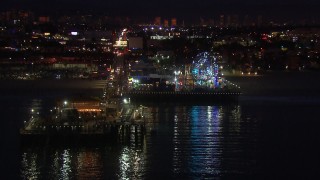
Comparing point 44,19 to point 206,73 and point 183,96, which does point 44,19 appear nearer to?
point 206,73

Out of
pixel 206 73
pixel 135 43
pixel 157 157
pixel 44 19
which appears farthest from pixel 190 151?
pixel 44 19

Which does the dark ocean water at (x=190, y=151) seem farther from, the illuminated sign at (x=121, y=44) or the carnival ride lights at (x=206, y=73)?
the illuminated sign at (x=121, y=44)

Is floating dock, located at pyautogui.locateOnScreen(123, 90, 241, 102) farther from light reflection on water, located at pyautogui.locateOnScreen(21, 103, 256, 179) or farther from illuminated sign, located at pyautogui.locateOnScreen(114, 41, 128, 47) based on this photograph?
illuminated sign, located at pyautogui.locateOnScreen(114, 41, 128, 47)

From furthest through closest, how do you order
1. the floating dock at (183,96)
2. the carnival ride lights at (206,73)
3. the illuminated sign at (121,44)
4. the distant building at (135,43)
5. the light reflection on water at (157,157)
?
the illuminated sign at (121,44), the distant building at (135,43), the carnival ride lights at (206,73), the floating dock at (183,96), the light reflection on water at (157,157)

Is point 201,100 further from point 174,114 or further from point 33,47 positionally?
point 33,47

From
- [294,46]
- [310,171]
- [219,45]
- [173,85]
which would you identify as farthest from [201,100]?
[294,46]

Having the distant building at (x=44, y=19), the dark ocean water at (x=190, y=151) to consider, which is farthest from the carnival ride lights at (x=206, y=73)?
the distant building at (x=44, y=19)

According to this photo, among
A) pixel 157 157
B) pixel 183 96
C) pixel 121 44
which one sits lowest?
pixel 157 157

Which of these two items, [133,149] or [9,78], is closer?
[133,149]
